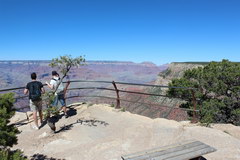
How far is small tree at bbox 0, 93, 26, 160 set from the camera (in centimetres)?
261

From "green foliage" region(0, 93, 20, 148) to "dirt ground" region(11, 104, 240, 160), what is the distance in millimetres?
1874

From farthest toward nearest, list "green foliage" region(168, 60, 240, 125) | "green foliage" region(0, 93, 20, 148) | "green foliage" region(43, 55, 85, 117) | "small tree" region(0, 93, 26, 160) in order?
1. "green foliage" region(168, 60, 240, 125)
2. "green foliage" region(43, 55, 85, 117)
3. "green foliage" region(0, 93, 20, 148)
4. "small tree" region(0, 93, 26, 160)

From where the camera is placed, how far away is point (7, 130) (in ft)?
9.36

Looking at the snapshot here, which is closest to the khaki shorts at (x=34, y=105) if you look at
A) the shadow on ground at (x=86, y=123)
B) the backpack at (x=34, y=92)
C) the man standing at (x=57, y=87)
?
the backpack at (x=34, y=92)

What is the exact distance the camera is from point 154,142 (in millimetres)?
5156

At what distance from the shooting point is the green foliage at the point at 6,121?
8.98 ft

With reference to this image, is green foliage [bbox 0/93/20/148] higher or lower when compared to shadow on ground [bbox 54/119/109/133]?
higher

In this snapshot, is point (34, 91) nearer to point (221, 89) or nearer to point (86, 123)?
point (86, 123)

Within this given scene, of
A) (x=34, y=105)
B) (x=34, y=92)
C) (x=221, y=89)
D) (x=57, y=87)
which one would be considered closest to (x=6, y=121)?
(x=34, y=92)

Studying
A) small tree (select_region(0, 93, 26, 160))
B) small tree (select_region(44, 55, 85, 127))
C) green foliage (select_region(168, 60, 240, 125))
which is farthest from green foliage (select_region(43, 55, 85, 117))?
green foliage (select_region(168, 60, 240, 125))

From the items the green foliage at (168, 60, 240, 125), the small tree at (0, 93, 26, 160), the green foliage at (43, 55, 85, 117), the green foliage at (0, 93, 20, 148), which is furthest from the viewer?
the green foliage at (168, 60, 240, 125)

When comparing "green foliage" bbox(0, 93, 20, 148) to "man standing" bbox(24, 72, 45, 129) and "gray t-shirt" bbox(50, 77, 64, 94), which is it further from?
"gray t-shirt" bbox(50, 77, 64, 94)

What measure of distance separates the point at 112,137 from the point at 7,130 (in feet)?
10.3

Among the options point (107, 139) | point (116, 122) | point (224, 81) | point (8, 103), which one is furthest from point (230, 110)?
point (8, 103)
